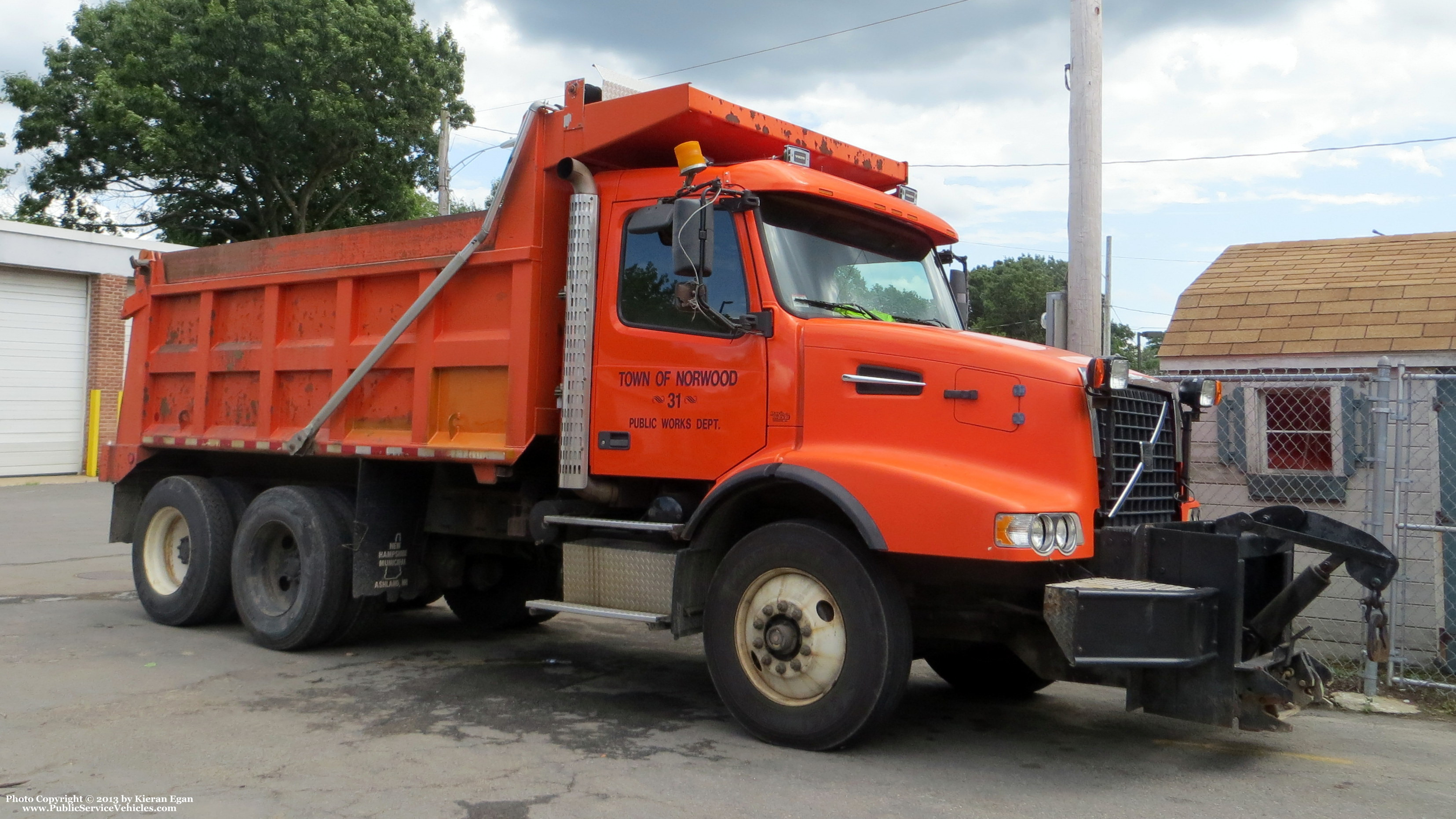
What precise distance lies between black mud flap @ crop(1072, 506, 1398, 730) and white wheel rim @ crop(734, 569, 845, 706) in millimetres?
1032

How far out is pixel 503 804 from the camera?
458cm

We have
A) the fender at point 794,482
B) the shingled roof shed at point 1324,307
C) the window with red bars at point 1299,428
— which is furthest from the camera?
the shingled roof shed at point 1324,307

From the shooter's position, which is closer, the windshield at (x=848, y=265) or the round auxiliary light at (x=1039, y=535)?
the round auxiliary light at (x=1039, y=535)

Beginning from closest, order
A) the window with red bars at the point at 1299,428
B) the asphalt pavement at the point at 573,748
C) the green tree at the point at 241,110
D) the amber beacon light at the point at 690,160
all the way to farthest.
Answer: the asphalt pavement at the point at 573,748 → the amber beacon light at the point at 690,160 → the window with red bars at the point at 1299,428 → the green tree at the point at 241,110

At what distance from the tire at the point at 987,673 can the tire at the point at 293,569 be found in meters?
3.85

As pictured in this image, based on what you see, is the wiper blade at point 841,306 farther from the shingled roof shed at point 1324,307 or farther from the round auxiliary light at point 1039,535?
the shingled roof shed at point 1324,307

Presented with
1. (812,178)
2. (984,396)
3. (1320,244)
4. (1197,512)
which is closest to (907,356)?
(984,396)

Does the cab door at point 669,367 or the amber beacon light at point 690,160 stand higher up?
the amber beacon light at point 690,160

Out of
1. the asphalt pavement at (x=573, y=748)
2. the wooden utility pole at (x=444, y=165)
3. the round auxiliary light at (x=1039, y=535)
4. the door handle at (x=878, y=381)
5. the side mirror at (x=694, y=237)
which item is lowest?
the asphalt pavement at (x=573, y=748)

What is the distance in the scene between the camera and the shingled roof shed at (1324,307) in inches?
400

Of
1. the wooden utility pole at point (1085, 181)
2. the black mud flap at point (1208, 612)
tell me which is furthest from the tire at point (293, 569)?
the wooden utility pole at point (1085, 181)

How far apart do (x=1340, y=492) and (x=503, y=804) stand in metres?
6.85

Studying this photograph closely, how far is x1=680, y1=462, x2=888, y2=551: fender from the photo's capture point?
508cm

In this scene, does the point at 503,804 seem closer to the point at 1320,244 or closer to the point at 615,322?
the point at 615,322
